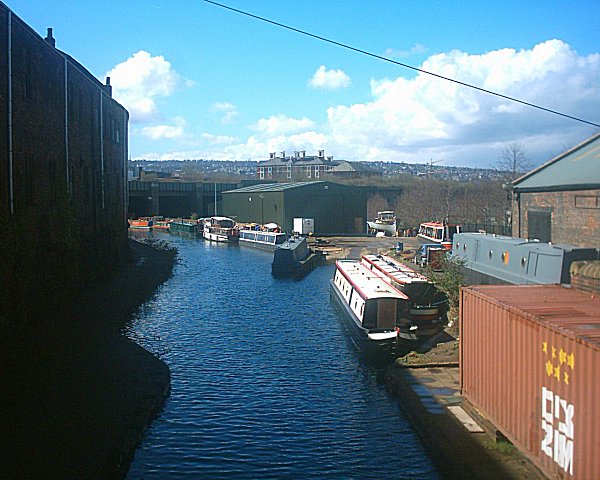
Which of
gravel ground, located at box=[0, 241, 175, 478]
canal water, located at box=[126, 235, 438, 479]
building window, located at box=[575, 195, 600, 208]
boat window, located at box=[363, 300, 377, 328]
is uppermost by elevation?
building window, located at box=[575, 195, 600, 208]

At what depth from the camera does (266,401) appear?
13.8 m

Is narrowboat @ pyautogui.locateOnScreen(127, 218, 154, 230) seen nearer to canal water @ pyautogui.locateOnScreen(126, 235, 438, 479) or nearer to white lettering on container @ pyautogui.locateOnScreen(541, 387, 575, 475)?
canal water @ pyautogui.locateOnScreen(126, 235, 438, 479)

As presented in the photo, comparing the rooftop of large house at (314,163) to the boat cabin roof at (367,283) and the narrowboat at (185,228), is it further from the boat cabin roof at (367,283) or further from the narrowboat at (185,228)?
the boat cabin roof at (367,283)

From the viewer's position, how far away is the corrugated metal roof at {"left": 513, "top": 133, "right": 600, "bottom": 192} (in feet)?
67.0

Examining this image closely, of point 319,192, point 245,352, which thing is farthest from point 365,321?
point 319,192

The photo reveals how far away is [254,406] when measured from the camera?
44.0ft

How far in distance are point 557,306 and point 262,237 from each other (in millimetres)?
40854

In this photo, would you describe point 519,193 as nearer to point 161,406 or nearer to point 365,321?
point 365,321

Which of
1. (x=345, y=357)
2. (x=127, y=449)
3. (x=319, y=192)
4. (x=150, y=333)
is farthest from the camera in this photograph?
(x=319, y=192)

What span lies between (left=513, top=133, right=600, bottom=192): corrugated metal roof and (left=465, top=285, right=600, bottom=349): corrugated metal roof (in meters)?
10.6

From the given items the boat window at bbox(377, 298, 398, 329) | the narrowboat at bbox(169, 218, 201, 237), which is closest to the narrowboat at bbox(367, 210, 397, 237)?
the narrowboat at bbox(169, 218, 201, 237)

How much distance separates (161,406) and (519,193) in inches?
650

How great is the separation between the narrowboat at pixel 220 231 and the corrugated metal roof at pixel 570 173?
3139 centimetres

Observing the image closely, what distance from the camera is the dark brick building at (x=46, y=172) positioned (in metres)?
15.5
